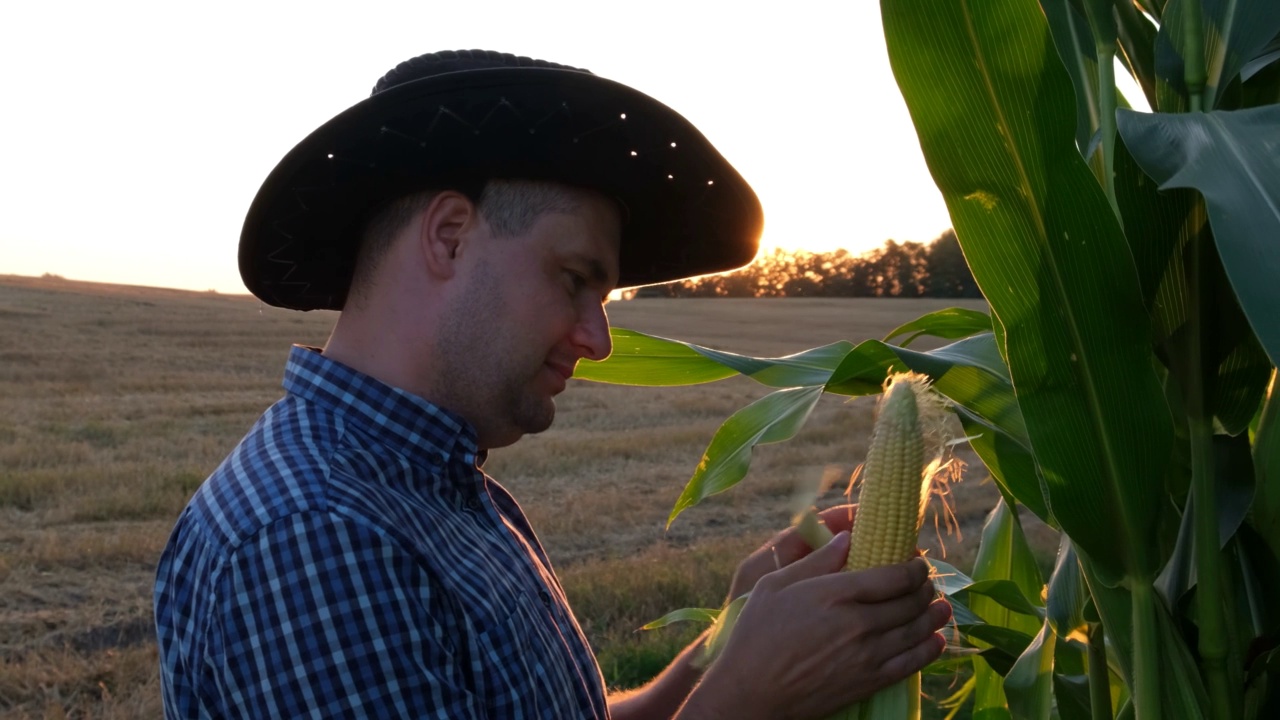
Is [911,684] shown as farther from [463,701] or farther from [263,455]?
[263,455]

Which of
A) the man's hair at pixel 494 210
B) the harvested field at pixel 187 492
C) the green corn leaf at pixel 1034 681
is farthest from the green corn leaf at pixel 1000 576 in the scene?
the man's hair at pixel 494 210

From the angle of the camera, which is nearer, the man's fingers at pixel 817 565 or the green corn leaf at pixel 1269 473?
the man's fingers at pixel 817 565

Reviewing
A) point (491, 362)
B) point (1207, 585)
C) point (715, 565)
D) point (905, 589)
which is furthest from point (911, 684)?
point (715, 565)

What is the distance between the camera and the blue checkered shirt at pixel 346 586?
1044 mm

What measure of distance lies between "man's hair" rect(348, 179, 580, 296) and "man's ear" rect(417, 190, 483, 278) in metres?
0.02

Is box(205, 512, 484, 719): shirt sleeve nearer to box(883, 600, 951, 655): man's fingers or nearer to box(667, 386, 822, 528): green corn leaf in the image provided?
box(883, 600, 951, 655): man's fingers

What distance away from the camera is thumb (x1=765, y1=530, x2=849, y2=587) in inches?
49.6

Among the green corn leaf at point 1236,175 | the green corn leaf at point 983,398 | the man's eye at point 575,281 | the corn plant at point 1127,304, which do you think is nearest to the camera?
the green corn leaf at point 1236,175

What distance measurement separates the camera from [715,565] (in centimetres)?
561

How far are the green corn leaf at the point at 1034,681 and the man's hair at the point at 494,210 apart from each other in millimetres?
1013

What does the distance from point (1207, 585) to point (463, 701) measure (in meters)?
0.89

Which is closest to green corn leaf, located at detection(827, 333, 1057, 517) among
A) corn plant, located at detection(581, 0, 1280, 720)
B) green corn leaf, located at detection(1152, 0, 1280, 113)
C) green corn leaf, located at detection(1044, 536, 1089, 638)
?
corn plant, located at detection(581, 0, 1280, 720)

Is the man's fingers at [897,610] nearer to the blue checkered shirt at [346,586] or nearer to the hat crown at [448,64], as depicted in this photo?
the blue checkered shirt at [346,586]

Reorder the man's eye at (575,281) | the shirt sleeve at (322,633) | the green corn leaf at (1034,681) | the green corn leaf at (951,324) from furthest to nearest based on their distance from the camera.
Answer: the green corn leaf at (951,324) → the green corn leaf at (1034,681) → the man's eye at (575,281) → the shirt sleeve at (322,633)
